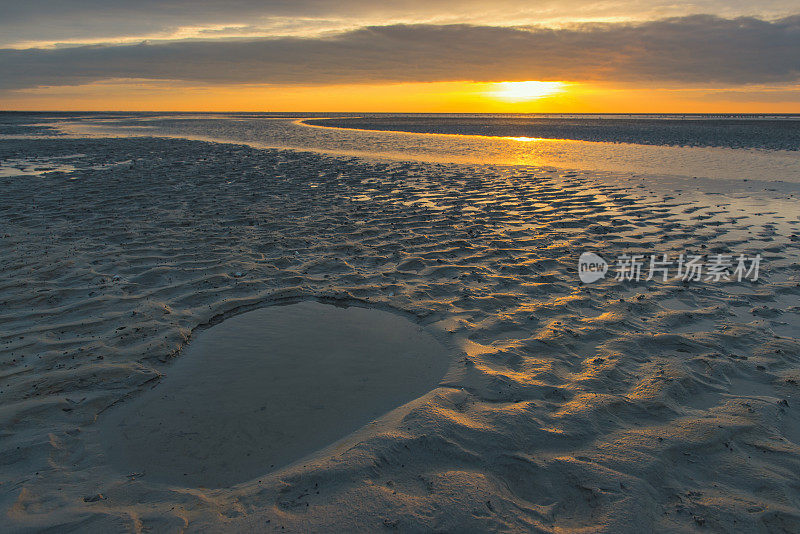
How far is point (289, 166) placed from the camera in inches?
950

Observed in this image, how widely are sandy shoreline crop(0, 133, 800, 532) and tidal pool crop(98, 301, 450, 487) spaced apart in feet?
0.74

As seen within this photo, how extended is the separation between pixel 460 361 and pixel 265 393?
242 cm

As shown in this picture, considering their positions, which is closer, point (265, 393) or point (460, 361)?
point (265, 393)

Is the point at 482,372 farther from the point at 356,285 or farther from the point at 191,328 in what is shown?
the point at 191,328

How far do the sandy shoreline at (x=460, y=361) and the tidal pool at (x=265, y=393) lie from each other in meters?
0.23

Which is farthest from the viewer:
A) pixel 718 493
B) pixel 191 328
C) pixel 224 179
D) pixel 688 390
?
pixel 224 179

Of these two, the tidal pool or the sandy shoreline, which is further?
the tidal pool

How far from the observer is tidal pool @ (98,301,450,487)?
4.24 meters

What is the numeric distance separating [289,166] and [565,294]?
19366 millimetres

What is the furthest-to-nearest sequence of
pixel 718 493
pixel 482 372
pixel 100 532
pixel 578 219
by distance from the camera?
pixel 578 219 < pixel 482 372 < pixel 718 493 < pixel 100 532

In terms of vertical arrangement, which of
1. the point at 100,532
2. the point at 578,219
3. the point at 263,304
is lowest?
the point at 100,532

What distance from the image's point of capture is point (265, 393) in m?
5.12

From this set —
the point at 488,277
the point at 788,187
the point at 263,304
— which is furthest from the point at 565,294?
the point at 788,187

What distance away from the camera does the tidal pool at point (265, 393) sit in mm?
4239
